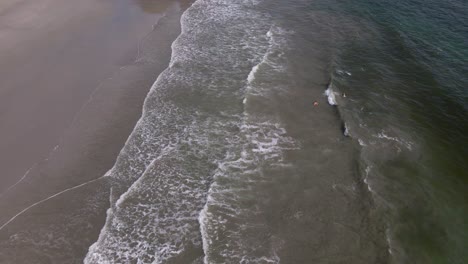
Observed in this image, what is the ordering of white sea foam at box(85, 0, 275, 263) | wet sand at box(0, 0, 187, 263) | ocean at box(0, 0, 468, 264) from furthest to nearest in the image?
1. wet sand at box(0, 0, 187, 263)
2. ocean at box(0, 0, 468, 264)
3. white sea foam at box(85, 0, 275, 263)

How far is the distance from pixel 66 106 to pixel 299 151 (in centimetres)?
1127

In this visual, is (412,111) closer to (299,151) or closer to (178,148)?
(299,151)

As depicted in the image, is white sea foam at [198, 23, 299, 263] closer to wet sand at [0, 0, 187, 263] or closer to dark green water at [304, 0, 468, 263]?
dark green water at [304, 0, 468, 263]

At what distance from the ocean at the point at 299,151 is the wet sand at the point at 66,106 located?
2.79 feet

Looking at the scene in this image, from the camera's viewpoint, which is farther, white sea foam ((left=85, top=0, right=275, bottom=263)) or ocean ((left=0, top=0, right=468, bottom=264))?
ocean ((left=0, top=0, right=468, bottom=264))

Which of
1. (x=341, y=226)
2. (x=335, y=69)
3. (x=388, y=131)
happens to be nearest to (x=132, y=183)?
(x=341, y=226)

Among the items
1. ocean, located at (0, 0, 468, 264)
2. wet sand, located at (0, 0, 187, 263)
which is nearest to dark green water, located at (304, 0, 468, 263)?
ocean, located at (0, 0, 468, 264)

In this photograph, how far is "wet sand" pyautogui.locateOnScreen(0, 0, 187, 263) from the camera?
13.8 meters

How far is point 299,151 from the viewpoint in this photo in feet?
56.0

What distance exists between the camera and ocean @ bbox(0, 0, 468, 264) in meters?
13.6

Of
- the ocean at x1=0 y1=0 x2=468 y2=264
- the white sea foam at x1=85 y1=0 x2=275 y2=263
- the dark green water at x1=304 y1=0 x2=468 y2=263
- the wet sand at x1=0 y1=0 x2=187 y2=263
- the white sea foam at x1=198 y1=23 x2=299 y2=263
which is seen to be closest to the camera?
the white sea foam at x1=198 y1=23 x2=299 y2=263

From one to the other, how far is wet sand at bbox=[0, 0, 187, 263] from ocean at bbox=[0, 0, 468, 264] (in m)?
0.85

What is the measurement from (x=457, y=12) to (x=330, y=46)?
434 inches

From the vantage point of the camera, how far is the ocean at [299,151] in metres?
13.6
